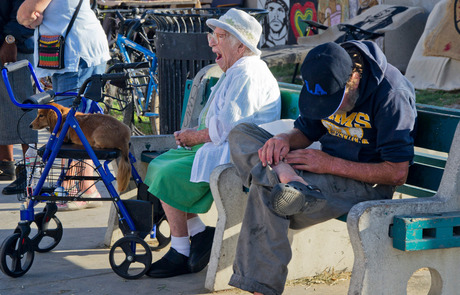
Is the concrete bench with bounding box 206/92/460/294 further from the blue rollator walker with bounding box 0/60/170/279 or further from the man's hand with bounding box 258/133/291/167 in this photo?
the blue rollator walker with bounding box 0/60/170/279

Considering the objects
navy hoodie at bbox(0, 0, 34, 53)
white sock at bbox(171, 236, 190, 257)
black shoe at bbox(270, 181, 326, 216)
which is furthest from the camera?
navy hoodie at bbox(0, 0, 34, 53)

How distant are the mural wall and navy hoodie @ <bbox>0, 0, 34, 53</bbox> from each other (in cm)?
674

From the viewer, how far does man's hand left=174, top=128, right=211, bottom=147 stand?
167 inches

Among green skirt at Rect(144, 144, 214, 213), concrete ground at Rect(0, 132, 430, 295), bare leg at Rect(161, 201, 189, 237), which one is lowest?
concrete ground at Rect(0, 132, 430, 295)

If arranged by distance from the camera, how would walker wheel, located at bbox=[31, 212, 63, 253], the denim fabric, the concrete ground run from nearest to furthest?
1. the concrete ground
2. walker wheel, located at bbox=[31, 212, 63, 253]
3. the denim fabric

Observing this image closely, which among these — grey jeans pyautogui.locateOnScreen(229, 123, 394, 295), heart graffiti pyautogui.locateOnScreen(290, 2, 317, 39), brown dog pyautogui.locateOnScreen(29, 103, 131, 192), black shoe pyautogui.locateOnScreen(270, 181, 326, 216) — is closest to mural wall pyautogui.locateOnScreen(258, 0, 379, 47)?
heart graffiti pyautogui.locateOnScreen(290, 2, 317, 39)

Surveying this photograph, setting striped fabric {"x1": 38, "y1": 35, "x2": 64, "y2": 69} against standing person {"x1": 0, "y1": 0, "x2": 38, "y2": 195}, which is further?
standing person {"x1": 0, "y1": 0, "x2": 38, "y2": 195}

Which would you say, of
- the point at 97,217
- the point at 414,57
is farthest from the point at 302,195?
the point at 414,57

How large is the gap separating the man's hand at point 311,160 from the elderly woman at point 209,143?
72cm

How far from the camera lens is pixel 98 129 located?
429 centimetres

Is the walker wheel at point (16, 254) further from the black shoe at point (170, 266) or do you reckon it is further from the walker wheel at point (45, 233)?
the black shoe at point (170, 266)

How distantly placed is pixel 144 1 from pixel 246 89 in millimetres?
7988

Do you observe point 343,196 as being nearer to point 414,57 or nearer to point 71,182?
point 71,182

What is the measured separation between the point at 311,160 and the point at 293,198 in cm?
41
